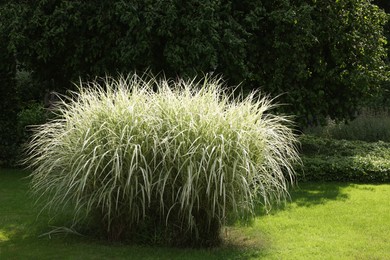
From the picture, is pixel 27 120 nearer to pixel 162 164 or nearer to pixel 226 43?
pixel 226 43

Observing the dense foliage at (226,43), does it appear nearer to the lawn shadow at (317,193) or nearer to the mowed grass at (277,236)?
the lawn shadow at (317,193)

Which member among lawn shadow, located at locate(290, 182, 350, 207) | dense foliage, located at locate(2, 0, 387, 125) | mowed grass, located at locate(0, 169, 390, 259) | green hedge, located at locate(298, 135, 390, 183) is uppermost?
dense foliage, located at locate(2, 0, 387, 125)

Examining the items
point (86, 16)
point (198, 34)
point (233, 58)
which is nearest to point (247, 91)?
point (233, 58)

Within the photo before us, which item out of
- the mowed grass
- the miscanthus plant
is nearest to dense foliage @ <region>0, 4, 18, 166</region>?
the mowed grass

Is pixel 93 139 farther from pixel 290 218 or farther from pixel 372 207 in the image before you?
pixel 372 207

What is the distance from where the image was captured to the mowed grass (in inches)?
197

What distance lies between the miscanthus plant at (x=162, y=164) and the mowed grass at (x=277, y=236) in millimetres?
271

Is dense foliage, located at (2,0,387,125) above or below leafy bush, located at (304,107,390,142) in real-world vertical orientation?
above

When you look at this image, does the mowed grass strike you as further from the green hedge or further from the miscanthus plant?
the green hedge

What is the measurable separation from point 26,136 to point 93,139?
5.39 meters

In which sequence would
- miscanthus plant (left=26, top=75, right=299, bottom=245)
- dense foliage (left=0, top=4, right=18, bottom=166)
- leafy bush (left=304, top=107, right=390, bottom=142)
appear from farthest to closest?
leafy bush (left=304, top=107, right=390, bottom=142)
dense foliage (left=0, top=4, right=18, bottom=166)
miscanthus plant (left=26, top=75, right=299, bottom=245)

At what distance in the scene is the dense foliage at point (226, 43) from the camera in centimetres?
840

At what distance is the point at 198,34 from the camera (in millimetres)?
8344

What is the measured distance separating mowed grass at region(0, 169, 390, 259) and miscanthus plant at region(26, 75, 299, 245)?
271mm
